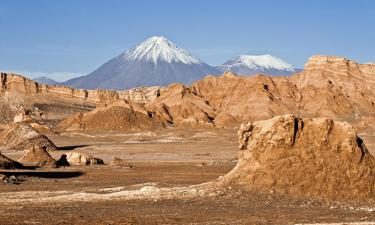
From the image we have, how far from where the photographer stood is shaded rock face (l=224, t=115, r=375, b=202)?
23844 millimetres

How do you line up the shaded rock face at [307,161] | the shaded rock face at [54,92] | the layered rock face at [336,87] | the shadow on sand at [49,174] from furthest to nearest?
1. the shaded rock face at [54,92]
2. the layered rock face at [336,87]
3. the shadow on sand at [49,174]
4. the shaded rock face at [307,161]

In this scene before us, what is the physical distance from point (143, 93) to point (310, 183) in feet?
507

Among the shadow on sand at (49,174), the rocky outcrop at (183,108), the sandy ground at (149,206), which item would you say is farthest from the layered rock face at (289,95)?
the sandy ground at (149,206)

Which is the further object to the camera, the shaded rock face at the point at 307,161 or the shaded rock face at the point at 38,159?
the shaded rock face at the point at 38,159

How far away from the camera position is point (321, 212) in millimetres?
21156

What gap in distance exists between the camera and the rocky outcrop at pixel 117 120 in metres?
114

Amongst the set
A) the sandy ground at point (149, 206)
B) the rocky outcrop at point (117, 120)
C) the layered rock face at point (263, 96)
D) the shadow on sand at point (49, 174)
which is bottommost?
the sandy ground at point (149, 206)

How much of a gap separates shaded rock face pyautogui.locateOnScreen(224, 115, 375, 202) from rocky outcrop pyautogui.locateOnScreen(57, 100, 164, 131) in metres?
88.4

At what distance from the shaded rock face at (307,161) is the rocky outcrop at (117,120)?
88.4 metres

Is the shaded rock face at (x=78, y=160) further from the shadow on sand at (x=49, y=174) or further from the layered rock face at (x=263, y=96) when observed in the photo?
the layered rock face at (x=263, y=96)

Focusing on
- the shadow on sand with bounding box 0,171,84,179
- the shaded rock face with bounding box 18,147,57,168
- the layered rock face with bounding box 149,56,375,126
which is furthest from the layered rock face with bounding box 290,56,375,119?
the shadow on sand with bounding box 0,171,84,179

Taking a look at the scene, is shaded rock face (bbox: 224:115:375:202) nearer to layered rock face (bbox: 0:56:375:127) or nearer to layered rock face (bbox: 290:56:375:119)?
layered rock face (bbox: 0:56:375:127)

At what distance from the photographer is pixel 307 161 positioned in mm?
24250

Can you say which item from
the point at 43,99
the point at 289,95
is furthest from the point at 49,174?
the point at 43,99
